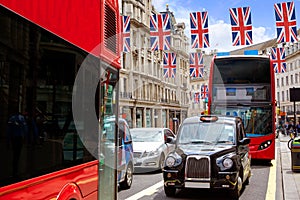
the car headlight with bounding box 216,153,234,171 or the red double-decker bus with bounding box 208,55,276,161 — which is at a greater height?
the red double-decker bus with bounding box 208,55,276,161

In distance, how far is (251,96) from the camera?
14289mm

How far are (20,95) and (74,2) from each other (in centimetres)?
167

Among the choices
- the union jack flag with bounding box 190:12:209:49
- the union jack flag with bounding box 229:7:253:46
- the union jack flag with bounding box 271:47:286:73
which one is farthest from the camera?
the union jack flag with bounding box 271:47:286:73

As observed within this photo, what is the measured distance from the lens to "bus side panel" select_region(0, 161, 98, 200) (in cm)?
286

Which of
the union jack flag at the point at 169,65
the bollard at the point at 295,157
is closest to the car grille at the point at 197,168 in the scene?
the bollard at the point at 295,157

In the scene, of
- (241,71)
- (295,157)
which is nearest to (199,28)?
(241,71)

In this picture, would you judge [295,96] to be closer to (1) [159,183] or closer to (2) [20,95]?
(1) [159,183]

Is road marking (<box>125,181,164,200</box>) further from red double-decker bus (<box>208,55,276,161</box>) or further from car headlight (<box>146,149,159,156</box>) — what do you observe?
red double-decker bus (<box>208,55,276,161</box>)

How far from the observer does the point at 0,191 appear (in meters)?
2.61

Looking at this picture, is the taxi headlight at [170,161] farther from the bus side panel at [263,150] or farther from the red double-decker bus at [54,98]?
the bus side panel at [263,150]

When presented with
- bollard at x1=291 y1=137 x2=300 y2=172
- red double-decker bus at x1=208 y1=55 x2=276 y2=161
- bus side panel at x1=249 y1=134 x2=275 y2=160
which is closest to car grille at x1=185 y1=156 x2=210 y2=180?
bollard at x1=291 y1=137 x2=300 y2=172

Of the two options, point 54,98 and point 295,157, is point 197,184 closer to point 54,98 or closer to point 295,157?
point 54,98

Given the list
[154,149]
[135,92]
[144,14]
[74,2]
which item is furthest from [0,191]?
[144,14]

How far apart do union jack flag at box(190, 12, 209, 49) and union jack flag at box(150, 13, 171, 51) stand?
239 centimetres
